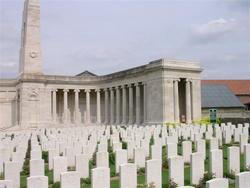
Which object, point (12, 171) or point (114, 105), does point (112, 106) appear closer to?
point (114, 105)

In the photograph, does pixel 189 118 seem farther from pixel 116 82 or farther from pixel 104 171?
pixel 104 171

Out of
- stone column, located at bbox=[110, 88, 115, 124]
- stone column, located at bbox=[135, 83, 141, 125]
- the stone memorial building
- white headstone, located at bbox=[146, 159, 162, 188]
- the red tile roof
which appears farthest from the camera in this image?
the red tile roof

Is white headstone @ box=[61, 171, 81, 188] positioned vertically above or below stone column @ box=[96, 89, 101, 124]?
below

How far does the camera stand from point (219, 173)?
9.31 metres

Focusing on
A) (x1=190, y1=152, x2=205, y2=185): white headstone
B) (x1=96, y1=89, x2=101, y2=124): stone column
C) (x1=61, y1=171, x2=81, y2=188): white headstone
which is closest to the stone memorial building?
(x1=96, y1=89, x2=101, y2=124): stone column

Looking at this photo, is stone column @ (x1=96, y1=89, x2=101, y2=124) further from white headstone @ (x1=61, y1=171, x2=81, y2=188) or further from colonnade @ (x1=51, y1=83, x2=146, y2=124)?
white headstone @ (x1=61, y1=171, x2=81, y2=188)

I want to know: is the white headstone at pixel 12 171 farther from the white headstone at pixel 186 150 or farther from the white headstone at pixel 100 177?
the white headstone at pixel 186 150

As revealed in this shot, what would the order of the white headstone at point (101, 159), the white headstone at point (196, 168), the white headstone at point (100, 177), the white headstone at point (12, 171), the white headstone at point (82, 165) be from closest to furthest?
the white headstone at point (100, 177) → the white headstone at point (12, 171) → the white headstone at point (196, 168) → the white headstone at point (82, 165) → the white headstone at point (101, 159)

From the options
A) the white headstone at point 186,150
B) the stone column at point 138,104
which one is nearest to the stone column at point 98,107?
the stone column at point 138,104

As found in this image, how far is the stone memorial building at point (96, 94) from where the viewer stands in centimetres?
3225

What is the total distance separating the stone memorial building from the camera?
3225cm

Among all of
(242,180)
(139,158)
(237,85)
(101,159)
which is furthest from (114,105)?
(242,180)

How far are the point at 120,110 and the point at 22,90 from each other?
34.0 feet

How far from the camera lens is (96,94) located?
44719 millimetres
